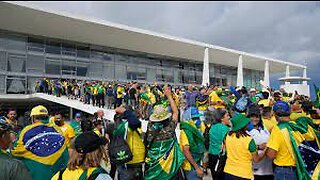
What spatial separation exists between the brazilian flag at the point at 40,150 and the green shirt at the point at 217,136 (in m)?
2.13

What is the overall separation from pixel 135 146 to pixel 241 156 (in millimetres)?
1344

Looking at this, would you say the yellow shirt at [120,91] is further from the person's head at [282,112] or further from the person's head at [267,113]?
the person's head at [282,112]

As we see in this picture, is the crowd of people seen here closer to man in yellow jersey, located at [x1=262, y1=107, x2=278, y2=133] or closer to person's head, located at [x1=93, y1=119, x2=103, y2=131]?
Answer: man in yellow jersey, located at [x1=262, y1=107, x2=278, y2=133]

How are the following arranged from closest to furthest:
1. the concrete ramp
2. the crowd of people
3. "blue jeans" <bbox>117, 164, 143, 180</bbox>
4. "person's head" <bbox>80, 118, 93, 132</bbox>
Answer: the crowd of people → "blue jeans" <bbox>117, 164, 143, 180</bbox> → "person's head" <bbox>80, 118, 93, 132</bbox> → the concrete ramp

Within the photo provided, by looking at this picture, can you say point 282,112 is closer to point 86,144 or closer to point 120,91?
point 86,144

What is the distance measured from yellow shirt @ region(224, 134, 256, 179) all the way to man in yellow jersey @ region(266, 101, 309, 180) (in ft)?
0.73

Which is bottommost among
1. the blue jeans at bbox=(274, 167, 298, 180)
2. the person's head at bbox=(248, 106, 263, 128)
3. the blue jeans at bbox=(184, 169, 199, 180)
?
the blue jeans at bbox=(184, 169, 199, 180)

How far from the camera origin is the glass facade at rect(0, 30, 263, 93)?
2327 cm

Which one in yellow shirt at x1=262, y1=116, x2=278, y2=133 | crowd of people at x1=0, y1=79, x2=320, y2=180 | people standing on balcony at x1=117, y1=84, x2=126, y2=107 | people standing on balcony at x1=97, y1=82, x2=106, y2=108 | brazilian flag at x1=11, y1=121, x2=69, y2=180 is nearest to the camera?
brazilian flag at x1=11, y1=121, x2=69, y2=180

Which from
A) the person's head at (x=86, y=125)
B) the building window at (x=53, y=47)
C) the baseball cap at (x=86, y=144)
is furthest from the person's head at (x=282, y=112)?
the building window at (x=53, y=47)

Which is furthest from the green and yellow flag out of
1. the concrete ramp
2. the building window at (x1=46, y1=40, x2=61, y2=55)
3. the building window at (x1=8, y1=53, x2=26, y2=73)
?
the building window at (x1=46, y1=40, x2=61, y2=55)

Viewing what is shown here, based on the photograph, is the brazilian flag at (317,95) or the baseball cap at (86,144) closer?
the baseball cap at (86,144)

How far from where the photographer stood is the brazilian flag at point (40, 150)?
11.0 feet

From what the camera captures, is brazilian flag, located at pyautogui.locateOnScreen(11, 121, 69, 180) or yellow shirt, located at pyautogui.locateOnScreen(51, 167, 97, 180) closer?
yellow shirt, located at pyautogui.locateOnScreen(51, 167, 97, 180)
